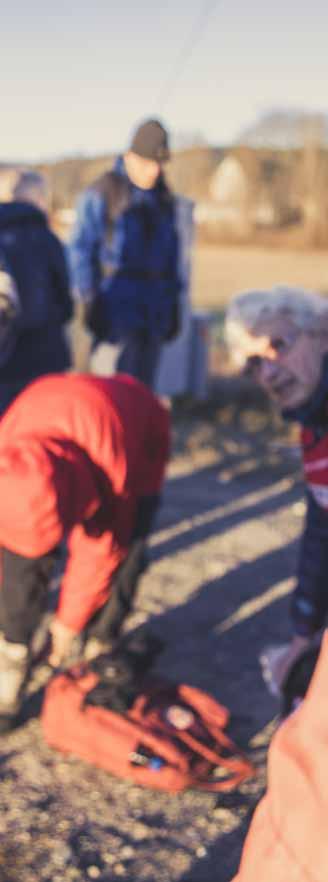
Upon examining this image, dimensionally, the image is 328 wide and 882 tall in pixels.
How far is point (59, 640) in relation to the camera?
3047 mm

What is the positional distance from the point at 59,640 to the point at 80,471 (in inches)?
28.7

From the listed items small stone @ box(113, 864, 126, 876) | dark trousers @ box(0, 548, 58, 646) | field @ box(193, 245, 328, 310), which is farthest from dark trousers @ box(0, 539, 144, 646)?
field @ box(193, 245, 328, 310)

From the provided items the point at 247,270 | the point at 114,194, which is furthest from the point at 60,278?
the point at 247,270

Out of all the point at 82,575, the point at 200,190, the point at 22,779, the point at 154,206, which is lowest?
the point at 200,190

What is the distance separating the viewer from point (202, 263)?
20172 millimetres

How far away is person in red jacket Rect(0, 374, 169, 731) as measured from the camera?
2.44 metres

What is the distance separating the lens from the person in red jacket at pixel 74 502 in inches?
96.1

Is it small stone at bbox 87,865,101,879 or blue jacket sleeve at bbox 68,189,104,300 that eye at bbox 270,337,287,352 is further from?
blue jacket sleeve at bbox 68,189,104,300

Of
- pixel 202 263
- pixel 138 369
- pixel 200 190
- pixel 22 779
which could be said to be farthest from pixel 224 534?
pixel 200 190

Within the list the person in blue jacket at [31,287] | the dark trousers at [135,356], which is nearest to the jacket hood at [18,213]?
the person in blue jacket at [31,287]

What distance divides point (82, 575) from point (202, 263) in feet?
58.2

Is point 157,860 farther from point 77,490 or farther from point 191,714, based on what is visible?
point 77,490

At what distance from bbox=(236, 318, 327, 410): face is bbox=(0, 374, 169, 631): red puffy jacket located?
478mm

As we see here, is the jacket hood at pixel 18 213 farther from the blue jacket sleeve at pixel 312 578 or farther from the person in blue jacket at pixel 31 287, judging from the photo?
the blue jacket sleeve at pixel 312 578
